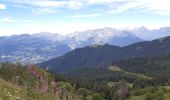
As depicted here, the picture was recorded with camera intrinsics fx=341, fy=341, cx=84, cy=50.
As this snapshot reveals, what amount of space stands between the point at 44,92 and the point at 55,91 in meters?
0.98

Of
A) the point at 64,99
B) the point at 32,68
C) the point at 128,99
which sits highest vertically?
the point at 32,68

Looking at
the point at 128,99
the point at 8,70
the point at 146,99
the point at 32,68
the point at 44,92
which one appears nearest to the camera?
the point at 44,92

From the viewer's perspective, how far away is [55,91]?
50.9 ft

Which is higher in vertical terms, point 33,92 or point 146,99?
point 33,92

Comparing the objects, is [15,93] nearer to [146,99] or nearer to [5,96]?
[5,96]

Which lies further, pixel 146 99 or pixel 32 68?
pixel 146 99

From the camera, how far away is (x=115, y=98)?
183375mm

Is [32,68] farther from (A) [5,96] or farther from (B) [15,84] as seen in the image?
(A) [5,96]

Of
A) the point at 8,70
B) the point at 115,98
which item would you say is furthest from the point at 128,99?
the point at 8,70

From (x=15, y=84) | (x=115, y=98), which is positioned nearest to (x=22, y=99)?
(x=15, y=84)

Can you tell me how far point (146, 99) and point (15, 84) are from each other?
452 ft

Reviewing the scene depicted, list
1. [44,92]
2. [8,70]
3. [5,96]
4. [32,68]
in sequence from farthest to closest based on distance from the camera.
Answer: [8,70] → [32,68] → [44,92] → [5,96]

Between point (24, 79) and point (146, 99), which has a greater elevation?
point (24, 79)

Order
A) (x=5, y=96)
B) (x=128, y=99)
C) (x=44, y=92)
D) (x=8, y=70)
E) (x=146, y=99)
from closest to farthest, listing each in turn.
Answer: (x=5, y=96), (x=44, y=92), (x=8, y=70), (x=146, y=99), (x=128, y=99)
